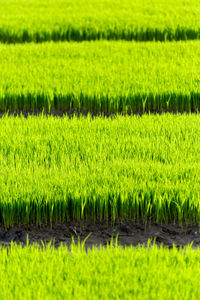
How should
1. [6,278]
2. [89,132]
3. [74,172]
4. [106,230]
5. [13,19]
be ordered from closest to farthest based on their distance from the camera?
1. [6,278]
2. [106,230]
3. [74,172]
4. [89,132]
5. [13,19]

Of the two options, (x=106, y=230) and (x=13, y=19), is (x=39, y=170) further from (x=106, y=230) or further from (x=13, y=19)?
(x=13, y=19)

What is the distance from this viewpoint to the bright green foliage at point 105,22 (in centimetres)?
700

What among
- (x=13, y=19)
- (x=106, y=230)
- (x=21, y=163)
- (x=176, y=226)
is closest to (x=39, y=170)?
(x=21, y=163)

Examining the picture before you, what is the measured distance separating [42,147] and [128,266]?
1.54 m

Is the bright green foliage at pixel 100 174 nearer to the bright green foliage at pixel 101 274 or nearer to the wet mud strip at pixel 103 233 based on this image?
the wet mud strip at pixel 103 233

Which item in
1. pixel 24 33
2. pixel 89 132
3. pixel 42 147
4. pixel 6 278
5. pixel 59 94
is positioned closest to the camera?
pixel 6 278

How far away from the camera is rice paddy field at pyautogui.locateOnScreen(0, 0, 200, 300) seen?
2166 mm

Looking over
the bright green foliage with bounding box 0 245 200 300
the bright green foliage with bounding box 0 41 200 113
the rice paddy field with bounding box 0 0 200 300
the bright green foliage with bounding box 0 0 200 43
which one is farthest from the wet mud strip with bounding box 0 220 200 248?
the bright green foliage with bounding box 0 0 200 43

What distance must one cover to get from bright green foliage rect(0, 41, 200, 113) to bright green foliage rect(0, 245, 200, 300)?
2454 millimetres

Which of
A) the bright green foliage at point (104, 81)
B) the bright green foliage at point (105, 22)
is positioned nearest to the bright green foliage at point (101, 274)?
the bright green foliage at point (104, 81)

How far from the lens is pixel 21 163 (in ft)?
10.7

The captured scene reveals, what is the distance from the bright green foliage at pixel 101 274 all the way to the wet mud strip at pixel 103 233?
1.21 feet

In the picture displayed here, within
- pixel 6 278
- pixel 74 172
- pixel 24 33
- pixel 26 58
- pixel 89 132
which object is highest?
pixel 24 33

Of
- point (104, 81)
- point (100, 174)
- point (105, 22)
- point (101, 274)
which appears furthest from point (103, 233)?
point (105, 22)
